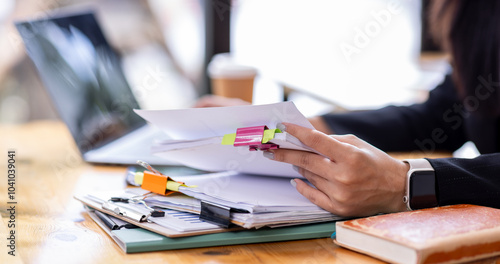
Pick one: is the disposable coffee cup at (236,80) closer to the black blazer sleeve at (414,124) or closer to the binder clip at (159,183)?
the black blazer sleeve at (414,124)

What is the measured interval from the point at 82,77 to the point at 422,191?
796 mm

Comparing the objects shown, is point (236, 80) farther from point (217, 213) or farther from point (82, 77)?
point (217, 213)

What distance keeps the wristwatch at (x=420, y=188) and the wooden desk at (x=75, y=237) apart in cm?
12

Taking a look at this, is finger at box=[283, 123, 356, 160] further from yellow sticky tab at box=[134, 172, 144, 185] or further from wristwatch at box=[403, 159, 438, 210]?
yellow sticky tab at box=[134, 172, 144, 185]

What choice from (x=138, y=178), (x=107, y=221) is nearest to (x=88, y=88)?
(x=138, y=178)

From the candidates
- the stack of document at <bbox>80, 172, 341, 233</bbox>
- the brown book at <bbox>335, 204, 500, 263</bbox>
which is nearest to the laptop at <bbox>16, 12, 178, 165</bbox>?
the stack of document at <bbox>80, 172, 341, 233</bbox>

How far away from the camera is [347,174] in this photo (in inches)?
23.0

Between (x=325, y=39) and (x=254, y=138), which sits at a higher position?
(x=325, y=39)

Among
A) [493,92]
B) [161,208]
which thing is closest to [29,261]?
[161,208]

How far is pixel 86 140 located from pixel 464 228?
797 mm

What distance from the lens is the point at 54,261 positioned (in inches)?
20.4

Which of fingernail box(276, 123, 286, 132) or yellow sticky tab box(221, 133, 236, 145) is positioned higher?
fingernail box(276, 123, 286, 132)

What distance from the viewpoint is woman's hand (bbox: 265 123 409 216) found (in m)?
0.59

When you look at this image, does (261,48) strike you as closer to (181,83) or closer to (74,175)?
(181,83)
